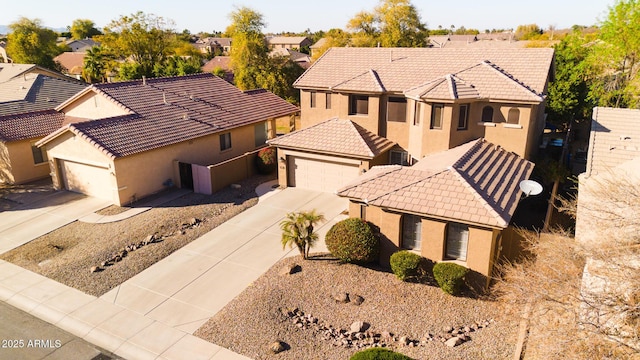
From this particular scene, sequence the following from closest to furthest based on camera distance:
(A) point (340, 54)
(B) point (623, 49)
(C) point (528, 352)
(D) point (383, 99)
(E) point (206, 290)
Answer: (C) point (528, 352)
(E) point (206, 290)
(D) point (383, 99)
(A) point (340, 54)
(B) point (623, 49)

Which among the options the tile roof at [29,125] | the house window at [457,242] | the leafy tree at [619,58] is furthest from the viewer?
the leafy tree at [619,58]

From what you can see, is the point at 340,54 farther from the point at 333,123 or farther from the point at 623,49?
the point at 623,49

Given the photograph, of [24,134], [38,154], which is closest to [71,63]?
[38,154]

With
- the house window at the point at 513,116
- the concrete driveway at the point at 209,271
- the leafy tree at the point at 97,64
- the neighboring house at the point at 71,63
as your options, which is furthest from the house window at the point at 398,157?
the neighboring house at the point at 71,63

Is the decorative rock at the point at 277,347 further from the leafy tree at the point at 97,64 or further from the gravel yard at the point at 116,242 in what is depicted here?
the leafy tree at the point at 97,64

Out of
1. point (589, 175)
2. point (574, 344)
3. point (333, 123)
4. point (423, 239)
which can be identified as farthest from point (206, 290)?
point (589, 175)

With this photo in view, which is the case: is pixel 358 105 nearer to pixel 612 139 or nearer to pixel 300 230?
pixel 300 230
